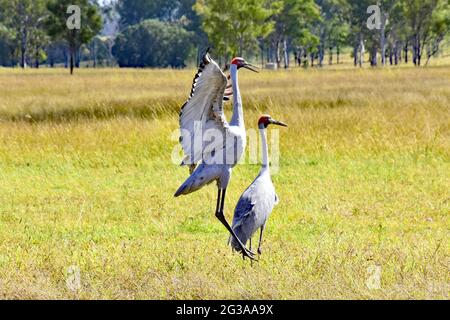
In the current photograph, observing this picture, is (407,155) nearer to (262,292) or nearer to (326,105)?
(326,105)

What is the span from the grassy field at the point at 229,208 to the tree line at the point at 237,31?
47135 millimetres

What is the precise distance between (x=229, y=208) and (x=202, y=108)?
375 centimetres

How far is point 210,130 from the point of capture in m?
7.46

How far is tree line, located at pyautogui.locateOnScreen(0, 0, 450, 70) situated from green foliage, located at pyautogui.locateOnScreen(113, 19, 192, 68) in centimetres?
13

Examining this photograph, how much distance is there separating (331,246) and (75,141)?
9.74 meters

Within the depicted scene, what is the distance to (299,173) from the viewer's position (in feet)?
44.6

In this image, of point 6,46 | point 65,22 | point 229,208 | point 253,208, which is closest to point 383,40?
point 65,22

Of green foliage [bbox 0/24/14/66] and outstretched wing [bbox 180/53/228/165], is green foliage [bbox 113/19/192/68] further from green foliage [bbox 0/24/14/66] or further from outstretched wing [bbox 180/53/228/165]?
outstretched wing [bbox 180/53/228/165]

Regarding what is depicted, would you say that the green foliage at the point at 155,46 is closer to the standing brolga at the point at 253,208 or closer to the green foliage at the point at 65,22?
the green foliage at the point at 65,22

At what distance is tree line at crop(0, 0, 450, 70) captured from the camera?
70.9 metres

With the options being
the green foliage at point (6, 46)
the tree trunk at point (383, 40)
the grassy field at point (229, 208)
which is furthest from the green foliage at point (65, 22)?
the grassy field at point (229, 208)

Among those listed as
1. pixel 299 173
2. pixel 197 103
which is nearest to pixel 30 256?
pixel 197 103

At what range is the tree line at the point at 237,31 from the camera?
70938 millimetres

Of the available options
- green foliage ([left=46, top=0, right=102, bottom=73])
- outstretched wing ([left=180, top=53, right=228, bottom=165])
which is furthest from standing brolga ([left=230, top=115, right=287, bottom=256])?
green foliage ([left=46, top=0, right=102, bottom=73])
